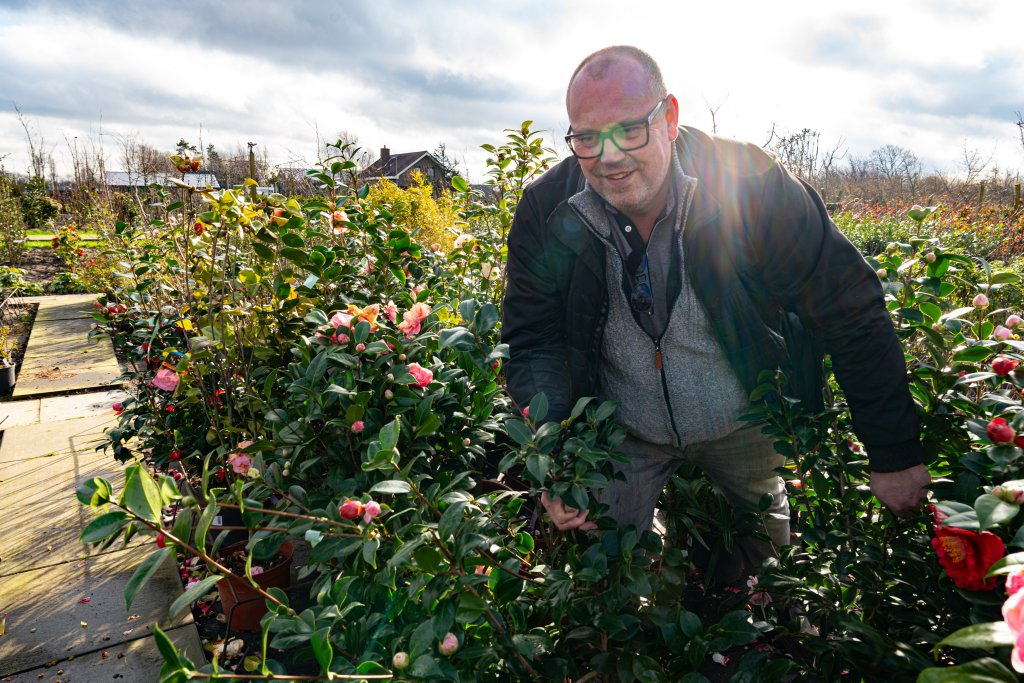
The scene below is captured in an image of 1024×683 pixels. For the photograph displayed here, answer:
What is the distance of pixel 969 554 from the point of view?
949 mm

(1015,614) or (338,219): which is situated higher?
(338,219)

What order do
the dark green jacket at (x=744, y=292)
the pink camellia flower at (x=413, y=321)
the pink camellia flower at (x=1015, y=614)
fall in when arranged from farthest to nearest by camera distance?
1. the pink camellia flower at (x=413, y=321)
2. the dark green jacket at (x=744, y=292)
3. the pink camellia flower at (x=1015, y=614)

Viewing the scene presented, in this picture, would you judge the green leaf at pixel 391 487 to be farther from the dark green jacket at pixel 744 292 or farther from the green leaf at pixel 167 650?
the dark green jacket at pixel 744 292

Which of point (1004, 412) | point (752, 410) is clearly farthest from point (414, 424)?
point (1004, 412)

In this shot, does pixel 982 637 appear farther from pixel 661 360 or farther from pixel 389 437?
pixel 661 360

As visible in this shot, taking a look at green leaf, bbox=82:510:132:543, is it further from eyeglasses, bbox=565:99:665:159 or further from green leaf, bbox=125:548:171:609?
eyeglasses, bbox=565:99:665:159

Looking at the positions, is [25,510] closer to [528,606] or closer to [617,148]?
[528,606]

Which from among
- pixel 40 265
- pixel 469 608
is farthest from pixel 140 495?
pixel 40 265

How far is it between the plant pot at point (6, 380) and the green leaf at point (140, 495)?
18.8 ft

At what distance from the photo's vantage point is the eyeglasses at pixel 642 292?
6.20 ft

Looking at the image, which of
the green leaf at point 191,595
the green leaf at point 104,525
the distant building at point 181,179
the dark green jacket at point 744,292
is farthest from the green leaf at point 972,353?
the distant building at point 181,179

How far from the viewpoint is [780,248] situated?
169cm

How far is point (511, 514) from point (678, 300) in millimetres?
759

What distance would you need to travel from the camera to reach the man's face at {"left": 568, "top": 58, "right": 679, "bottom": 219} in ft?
5.55
